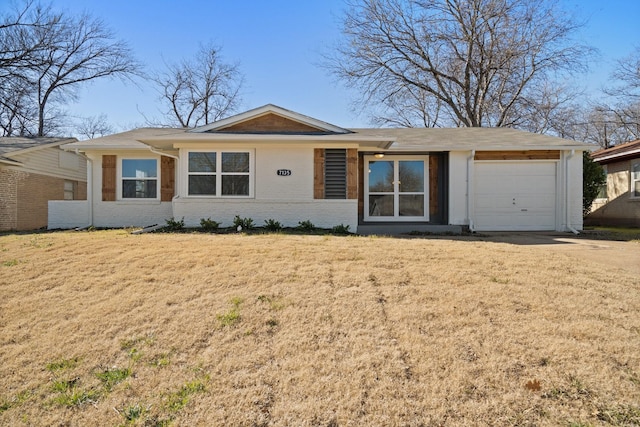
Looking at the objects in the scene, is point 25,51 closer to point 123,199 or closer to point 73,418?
point 123,199

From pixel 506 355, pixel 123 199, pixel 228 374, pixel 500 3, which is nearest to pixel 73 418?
pixel 228 374

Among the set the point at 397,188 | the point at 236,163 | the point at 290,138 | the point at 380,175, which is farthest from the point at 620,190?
the point at 236,163

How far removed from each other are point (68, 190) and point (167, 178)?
9794 mm

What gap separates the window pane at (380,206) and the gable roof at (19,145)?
14.8m

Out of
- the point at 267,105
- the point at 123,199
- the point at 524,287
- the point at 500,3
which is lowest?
the point at 524,287

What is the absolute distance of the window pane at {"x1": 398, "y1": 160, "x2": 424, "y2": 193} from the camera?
11.8m

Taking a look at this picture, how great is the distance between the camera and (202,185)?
34.5 feet

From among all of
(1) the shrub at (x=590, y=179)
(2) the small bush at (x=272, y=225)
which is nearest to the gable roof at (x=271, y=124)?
(2) the small bush at (x=272, y=225)

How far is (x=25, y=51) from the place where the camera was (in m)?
22.1

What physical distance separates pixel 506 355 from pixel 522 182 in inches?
388

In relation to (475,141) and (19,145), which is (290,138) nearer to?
(475,141)

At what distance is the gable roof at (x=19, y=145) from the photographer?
49.1 ft

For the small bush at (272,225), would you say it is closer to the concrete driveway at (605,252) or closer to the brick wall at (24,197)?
the concrete driveway at (605,252)

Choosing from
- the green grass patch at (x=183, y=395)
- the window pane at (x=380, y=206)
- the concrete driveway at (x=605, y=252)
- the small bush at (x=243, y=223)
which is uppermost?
the window pane at (x=380, y=206)
